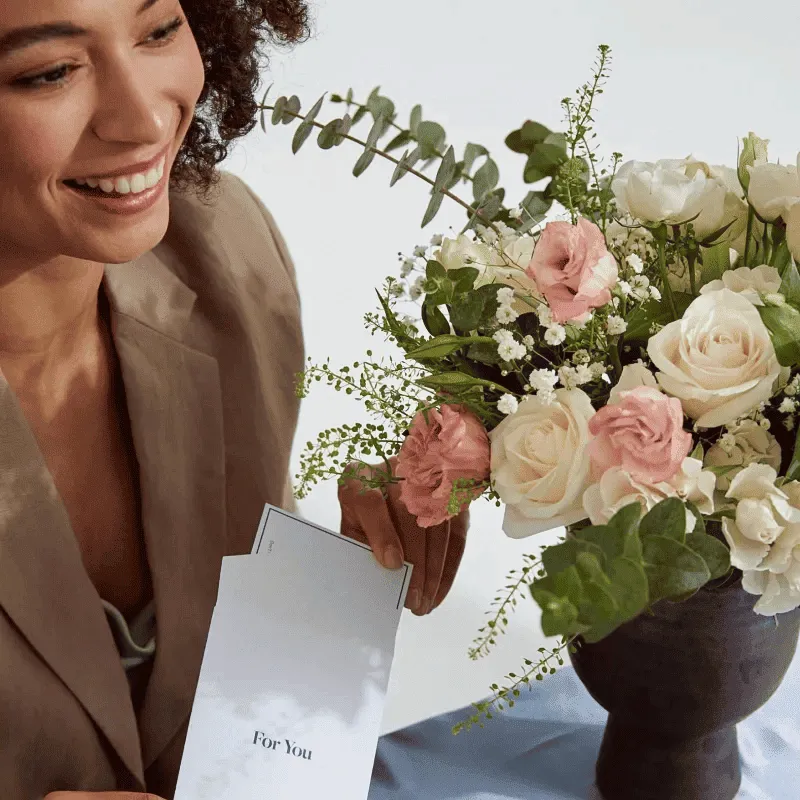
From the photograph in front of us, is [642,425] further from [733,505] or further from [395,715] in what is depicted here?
[395,715]

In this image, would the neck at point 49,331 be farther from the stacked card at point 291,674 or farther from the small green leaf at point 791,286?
the small green leaf at point 791,286

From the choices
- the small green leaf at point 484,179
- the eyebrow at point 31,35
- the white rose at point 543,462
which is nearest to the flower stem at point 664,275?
the white rose at point 543,462

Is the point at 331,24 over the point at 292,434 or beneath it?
over

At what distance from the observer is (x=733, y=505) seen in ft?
2.32

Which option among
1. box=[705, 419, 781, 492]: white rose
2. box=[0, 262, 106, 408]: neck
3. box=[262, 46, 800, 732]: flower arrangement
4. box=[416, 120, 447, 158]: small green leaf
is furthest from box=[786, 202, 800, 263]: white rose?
box=[0, 262, 106, 408]: neck

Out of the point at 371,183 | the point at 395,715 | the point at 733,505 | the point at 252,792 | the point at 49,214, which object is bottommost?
the point at 252,792

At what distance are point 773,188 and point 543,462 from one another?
25 cm

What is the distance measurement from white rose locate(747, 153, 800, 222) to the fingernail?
0.41 metres

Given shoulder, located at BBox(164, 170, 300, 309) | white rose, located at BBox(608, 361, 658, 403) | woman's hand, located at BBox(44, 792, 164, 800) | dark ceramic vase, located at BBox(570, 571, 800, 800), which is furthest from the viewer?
shoulder, located at BBox(164, 170, 300, 309)

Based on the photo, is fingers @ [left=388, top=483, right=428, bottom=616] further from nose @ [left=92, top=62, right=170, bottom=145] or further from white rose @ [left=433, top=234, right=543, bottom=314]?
nose @ [left=92, top=62, right=170, bottom=145]

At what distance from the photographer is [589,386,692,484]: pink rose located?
65 cm

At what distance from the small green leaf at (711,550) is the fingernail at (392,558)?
32 centimetres

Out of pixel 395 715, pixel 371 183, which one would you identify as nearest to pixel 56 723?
pixel 395 715

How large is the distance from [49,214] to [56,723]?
1.53ft
